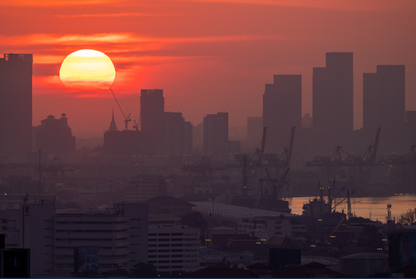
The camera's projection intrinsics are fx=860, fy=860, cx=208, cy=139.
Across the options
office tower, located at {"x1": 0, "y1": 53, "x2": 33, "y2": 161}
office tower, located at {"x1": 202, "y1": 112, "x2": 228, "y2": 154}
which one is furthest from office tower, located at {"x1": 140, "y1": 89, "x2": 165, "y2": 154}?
office tower, located at {"x1": 0, "y1": 53, "x2": 33, "y2": 161}

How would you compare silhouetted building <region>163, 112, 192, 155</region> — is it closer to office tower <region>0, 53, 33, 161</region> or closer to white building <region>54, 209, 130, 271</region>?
office tower <region>0, 53, 33, 161</region>

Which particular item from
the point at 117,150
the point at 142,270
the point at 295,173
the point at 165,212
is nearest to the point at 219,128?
the point at 117,150

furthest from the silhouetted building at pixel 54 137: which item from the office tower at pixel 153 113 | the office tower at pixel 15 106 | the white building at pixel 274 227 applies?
the white building at pixel 274 227

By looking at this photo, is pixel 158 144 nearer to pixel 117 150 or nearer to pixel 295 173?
pixel 117 150

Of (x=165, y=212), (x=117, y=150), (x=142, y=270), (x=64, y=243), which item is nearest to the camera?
(x=142, y=270)

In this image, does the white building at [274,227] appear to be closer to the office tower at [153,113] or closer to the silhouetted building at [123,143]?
the silhouetted building at [123,143]

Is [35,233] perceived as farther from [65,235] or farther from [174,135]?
[174,135]
